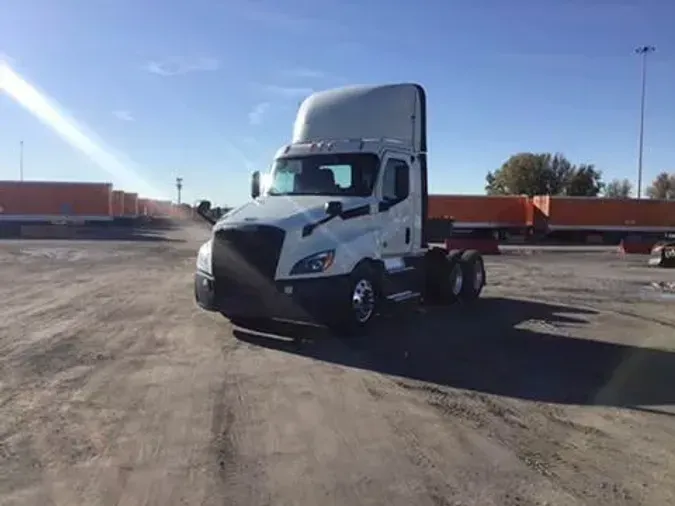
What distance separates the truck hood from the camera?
34.6ft

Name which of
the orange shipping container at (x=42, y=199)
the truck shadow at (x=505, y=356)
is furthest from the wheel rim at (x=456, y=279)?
the orange shipping container at (x=42, y=199)

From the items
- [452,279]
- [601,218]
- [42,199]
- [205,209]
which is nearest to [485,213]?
[601,218]

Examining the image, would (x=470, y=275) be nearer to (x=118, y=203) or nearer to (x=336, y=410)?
(x=336, y=410)

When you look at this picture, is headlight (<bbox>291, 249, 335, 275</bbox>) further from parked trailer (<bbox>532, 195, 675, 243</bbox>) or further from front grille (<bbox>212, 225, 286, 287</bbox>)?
parked trailer (<bbox>532, 195, 675, 243</bbox>)

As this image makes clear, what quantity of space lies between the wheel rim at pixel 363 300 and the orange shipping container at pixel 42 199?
165 feet

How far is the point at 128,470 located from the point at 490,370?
16.4 feet

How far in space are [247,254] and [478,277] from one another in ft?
23.7

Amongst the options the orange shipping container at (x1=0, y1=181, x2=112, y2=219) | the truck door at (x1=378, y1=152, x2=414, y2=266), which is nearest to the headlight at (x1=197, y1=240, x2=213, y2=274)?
the truck door at (x1=378, y1=152, x2=414, y2=266)

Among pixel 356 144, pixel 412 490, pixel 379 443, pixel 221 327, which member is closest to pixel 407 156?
pixel 356 144

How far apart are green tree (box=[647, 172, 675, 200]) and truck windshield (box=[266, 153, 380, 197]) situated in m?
106

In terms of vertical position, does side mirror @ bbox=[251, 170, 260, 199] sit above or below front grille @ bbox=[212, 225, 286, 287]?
above

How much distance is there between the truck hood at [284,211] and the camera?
10555 mm

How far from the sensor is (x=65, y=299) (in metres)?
15.1

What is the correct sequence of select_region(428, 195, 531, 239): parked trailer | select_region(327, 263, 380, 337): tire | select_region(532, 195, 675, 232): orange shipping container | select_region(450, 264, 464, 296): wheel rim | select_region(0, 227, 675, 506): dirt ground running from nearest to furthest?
select_region(0, 227, 675, 506): dirt ground → select_region(327, 263, 380, 337): tire → select_region(450, 264, 464, 296): wheel rim → select_region(428, 195, 531, 239): parked trailer → select_region(532, 195, 675, 232): orange shipping container
